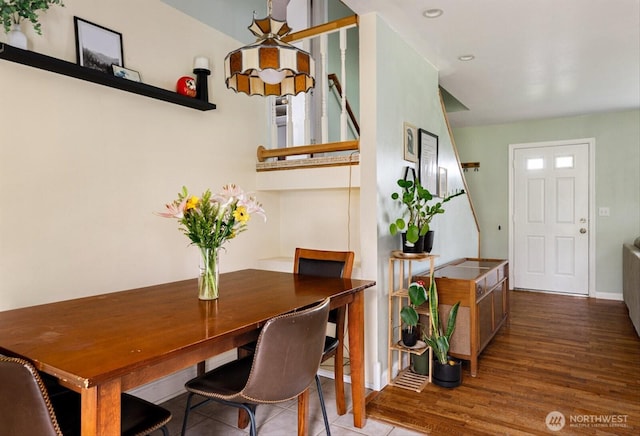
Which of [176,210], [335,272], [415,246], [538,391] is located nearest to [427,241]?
[415,246]

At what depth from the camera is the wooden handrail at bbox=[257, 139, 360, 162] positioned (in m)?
2.70

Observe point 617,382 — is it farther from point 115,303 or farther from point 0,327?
point 0,327

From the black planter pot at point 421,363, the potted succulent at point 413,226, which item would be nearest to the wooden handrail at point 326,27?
the potted succulent at point 413,226

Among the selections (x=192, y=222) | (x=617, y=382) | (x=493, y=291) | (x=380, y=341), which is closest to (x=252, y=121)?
(x=192, y=222)

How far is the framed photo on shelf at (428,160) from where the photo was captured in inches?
130

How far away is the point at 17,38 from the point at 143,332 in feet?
4.65

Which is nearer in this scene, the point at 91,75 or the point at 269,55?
the point at 269,55

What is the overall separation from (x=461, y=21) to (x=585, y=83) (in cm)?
208

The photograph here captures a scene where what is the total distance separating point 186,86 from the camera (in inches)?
98.2

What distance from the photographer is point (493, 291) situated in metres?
3.40

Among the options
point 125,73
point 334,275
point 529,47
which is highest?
point 529,47

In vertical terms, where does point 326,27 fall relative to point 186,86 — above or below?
above

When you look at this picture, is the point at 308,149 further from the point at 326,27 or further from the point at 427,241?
the point at 427,241

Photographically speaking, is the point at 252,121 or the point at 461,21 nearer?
the point at 461,21
